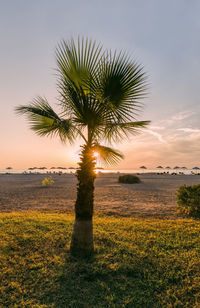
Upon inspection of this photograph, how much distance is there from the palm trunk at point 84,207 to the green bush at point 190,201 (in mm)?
6120

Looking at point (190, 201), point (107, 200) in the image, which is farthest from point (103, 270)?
point (107, 200)

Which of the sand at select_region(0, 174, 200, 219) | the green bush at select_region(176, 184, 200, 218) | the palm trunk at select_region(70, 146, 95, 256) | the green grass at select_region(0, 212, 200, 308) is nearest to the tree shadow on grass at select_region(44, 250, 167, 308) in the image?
the green grass at select_region(0, 212, 200, 308)

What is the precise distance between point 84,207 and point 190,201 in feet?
21.4

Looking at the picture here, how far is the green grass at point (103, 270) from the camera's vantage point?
2.81 m

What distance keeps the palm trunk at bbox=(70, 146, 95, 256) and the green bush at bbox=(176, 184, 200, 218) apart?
6.12 m

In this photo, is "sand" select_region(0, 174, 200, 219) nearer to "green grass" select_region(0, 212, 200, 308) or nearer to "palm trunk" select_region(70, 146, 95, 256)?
"green grass" select_region(0, 212, 200, 308)

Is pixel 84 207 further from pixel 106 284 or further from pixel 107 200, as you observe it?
pixel 107 200

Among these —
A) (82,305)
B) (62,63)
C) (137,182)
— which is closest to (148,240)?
(82,305)

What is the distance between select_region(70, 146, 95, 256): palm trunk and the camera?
396 centimetres

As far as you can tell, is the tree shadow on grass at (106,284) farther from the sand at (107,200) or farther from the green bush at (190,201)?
the green bush at (190,201)

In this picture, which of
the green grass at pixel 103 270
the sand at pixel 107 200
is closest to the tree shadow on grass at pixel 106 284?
the green grass at pixel 103 270

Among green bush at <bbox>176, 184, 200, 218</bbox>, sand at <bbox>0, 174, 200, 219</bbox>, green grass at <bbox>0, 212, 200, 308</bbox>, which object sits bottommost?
sand at <bbox>0, 174, 200, 219</bbox>

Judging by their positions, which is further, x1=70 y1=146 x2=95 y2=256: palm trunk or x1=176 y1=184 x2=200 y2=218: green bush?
x1=176 y1=184 x2=200 y2=218: green bush

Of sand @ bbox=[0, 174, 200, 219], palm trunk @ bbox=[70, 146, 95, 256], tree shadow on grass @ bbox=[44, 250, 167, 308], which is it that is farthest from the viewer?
sand @ bbox=[0, 174, 200, 219]
